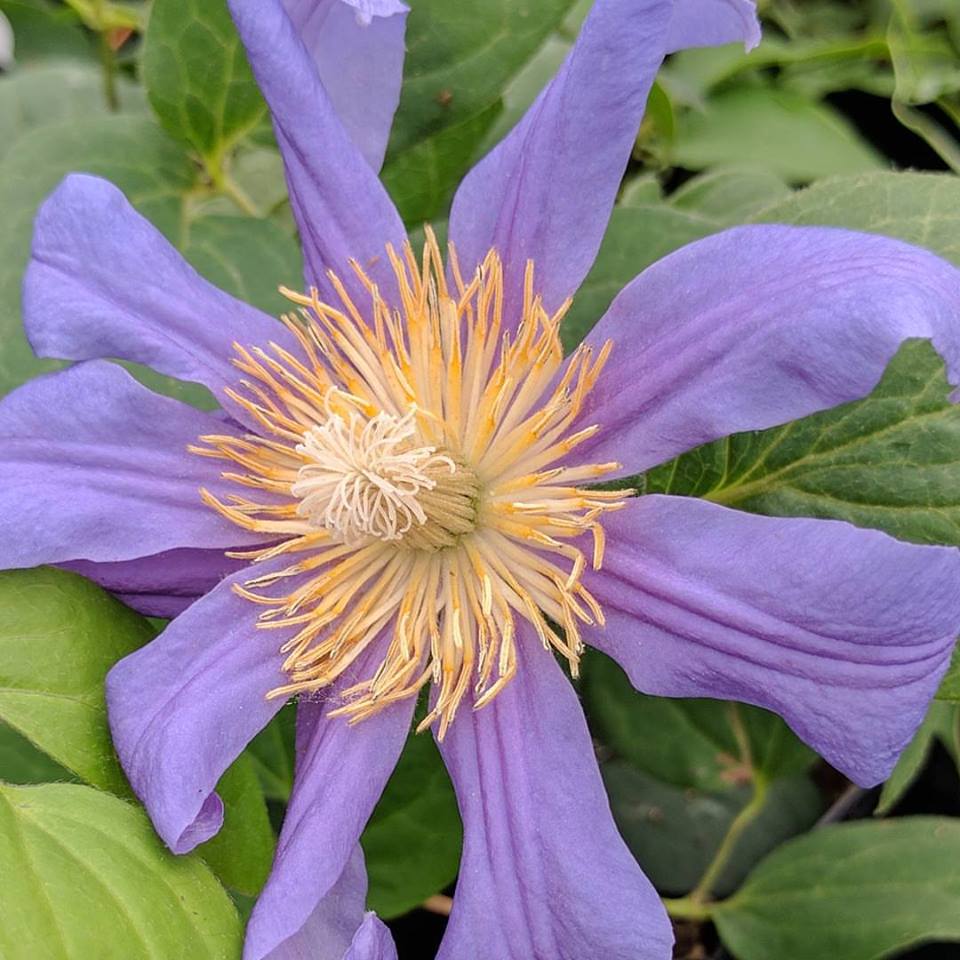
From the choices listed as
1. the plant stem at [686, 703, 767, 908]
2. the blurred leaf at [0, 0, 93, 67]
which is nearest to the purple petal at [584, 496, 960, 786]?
the plant stem at [686, 703, 767, 908]

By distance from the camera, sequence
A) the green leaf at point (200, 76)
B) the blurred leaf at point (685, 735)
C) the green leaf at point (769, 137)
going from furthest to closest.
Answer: the green leaf at point (769, 137) < the blurred leaf at point (685, 735) < the green leaf at point (200, 76)

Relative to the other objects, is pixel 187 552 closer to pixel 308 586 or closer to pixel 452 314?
pixel 308 586

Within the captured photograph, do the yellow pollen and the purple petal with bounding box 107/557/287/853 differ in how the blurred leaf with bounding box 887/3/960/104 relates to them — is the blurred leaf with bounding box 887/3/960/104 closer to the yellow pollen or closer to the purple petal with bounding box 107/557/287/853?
the yellow pollen

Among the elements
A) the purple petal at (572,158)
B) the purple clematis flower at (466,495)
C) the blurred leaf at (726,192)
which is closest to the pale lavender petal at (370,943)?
the purple clematis flower at (466,495)

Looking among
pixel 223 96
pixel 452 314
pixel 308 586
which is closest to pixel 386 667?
pixel 308 586

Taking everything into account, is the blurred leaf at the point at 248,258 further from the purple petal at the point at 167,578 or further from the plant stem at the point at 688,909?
the plant stem at the point at 688,909
